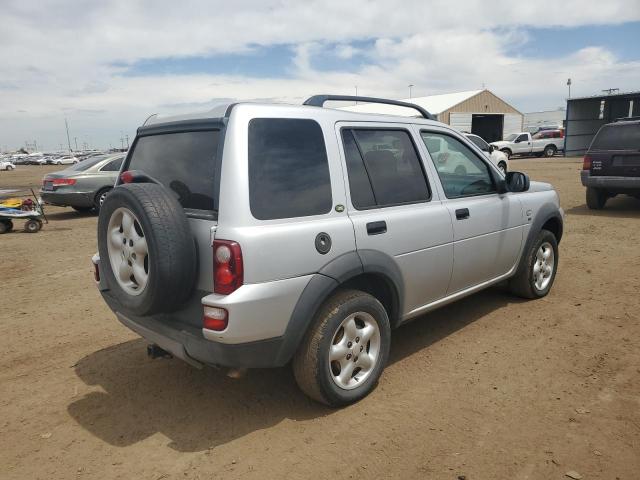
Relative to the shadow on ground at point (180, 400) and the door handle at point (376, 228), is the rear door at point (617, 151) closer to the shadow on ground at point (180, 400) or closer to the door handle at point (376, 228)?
the shadow on ground at point (180, 400)

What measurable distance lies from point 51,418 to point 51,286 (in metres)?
3.38

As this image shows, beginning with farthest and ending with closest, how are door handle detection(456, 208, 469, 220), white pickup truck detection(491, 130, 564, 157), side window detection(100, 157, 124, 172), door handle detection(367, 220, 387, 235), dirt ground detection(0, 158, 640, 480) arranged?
1. white pickup truck detection(491, 130, 564, 157)
2. side window detection(100, 157, 124, 172)
3. door handle detection(456, 208, 469, 220)
4. door handle detection(367, 220, 387, 235)
5. dirt ground detection(0, 158, 640, 480)

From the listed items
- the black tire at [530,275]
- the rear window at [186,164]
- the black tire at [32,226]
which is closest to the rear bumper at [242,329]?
the rear window at [186,164]

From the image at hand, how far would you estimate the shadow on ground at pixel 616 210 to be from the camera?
9.89m

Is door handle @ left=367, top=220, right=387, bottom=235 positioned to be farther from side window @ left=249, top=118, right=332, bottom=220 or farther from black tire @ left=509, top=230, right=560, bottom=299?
black tire @ left=509, top=230, right=560, bottom=299

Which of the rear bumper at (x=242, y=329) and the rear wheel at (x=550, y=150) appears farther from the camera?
the rear wheel at (x=550, y=150)

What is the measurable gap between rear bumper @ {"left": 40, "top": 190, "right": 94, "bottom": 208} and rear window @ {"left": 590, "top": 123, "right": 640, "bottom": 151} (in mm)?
11191

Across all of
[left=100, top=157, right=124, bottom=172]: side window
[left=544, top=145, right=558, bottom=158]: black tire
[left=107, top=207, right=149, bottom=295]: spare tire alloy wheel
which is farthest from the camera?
[left=544, top=145, right=558, bottom=158]: black tire

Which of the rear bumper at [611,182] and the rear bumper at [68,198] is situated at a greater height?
the rear bumper at [611,182]

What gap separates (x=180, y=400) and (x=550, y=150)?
1360 inches

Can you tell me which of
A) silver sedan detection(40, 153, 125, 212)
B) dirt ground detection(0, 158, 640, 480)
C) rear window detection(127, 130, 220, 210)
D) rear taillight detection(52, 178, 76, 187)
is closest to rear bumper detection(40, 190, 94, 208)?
silver sedan detection(40, 153, 125, 212)

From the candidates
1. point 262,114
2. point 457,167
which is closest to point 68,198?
A: point 457,167

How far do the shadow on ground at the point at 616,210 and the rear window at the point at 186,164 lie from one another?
931 centimetres

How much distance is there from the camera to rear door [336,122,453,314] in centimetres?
317
